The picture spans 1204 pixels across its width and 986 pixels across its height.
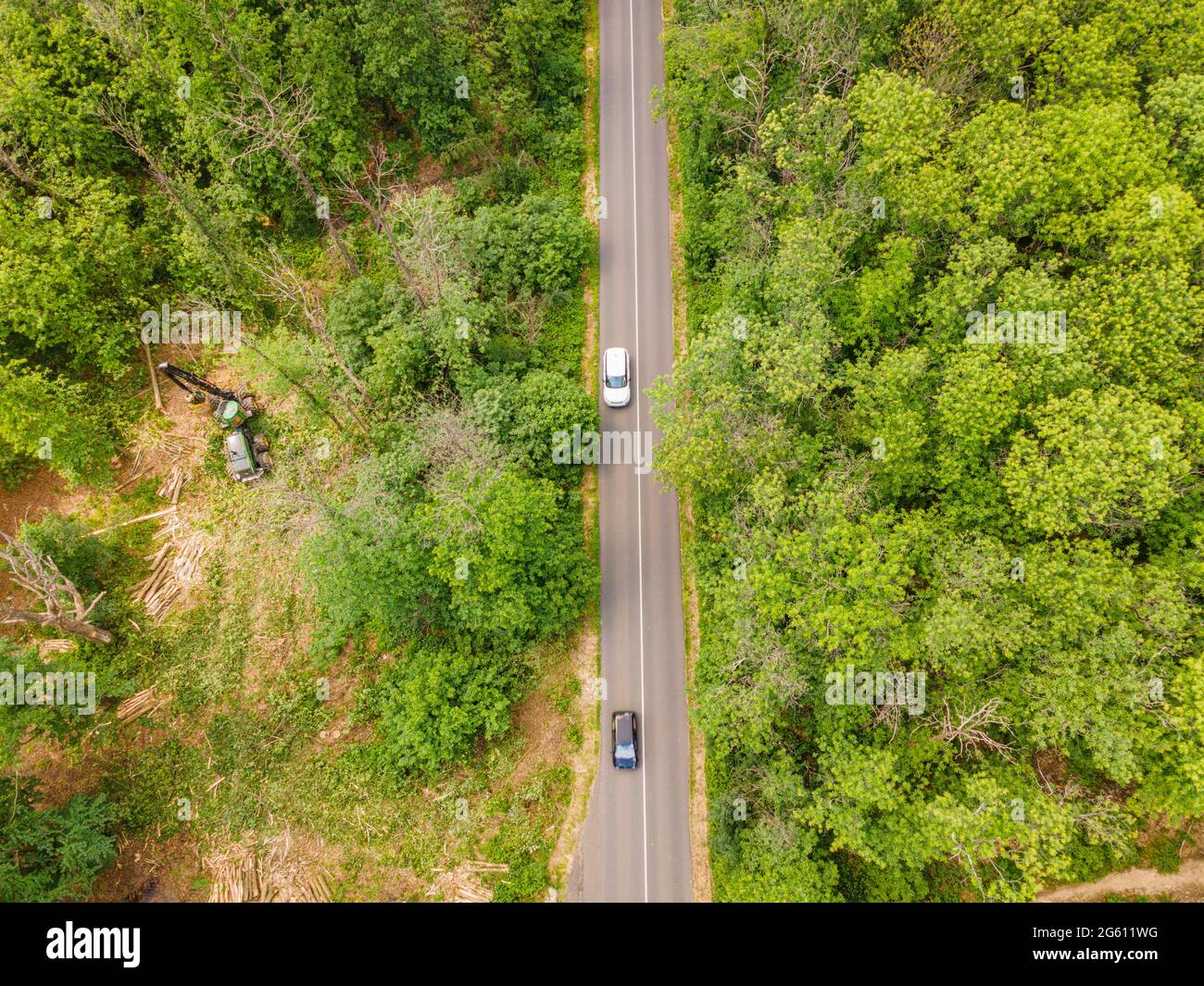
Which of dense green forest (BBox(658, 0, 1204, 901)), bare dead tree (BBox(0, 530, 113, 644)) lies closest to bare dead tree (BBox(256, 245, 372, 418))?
bare dead tree (BBox(0, 530, 113, 644))

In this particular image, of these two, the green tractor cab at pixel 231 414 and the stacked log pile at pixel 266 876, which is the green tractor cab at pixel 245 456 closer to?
the green tractor cab at pixel 231 414

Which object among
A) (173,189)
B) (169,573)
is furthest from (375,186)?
(169,573)

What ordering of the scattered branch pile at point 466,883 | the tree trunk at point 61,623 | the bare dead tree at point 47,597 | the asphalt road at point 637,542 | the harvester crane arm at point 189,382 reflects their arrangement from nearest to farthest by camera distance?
the scattered branch pile at point 466,883, the bare dead tree at point 47,597, the tree trunk at point 61,623, the asphalt road at point 637,542, the harvester crane arm at point 189,382

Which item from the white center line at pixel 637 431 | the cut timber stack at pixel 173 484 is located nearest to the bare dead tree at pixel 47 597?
the cut timber stack at pixel 173 484

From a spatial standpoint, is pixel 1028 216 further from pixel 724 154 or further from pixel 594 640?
pixel 594 640

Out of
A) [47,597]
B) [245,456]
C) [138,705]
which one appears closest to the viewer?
[47,597]

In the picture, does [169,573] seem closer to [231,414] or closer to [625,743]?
[231,414]
